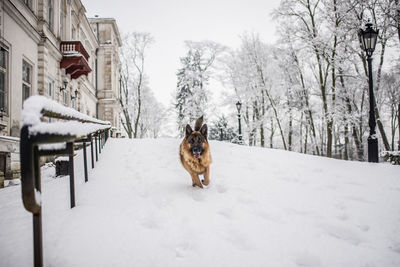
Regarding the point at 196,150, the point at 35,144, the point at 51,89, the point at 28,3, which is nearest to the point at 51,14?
the point at 28,3

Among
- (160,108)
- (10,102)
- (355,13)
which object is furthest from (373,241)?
(160,108)

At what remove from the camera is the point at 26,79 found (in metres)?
9.43

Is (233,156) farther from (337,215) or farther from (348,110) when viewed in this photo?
(348,110)

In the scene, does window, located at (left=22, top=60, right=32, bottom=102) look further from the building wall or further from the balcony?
the building wall

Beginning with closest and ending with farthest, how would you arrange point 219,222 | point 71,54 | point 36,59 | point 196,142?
point 219,222, point 196,142, point 36,59, point 71,54

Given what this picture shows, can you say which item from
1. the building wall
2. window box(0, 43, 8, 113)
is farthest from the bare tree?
window box(0, 43, 8, 113)

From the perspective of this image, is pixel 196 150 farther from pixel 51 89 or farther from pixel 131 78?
pixel 131 78

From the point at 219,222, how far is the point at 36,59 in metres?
11.5

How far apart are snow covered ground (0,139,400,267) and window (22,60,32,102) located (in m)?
7.23

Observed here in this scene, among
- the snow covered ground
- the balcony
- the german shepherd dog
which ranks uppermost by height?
the balcony

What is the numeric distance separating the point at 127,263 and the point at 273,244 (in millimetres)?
1389

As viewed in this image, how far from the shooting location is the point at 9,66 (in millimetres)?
7754

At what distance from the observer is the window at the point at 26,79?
920cm

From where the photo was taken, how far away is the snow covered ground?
1956mm
